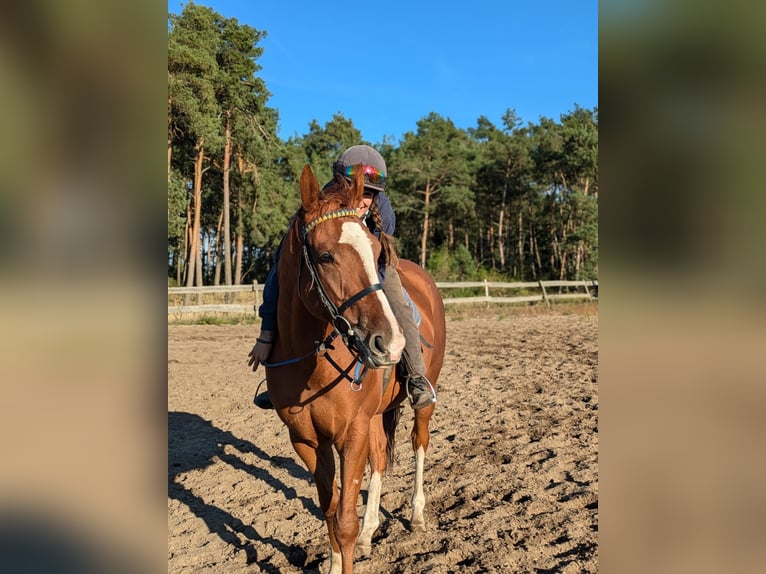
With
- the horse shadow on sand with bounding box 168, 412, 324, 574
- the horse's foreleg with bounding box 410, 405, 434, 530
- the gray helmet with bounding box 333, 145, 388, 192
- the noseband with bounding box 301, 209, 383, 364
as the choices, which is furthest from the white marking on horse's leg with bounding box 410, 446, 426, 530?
the gray helmet with bounding box 333, 145, 388, 192

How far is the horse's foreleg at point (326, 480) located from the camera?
2.95 metres

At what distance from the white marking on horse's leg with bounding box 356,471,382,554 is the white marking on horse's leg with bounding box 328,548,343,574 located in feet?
1.06

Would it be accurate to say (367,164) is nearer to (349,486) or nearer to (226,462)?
(349,486)

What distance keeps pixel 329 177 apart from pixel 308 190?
3712cm

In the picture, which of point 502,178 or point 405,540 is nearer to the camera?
point 405,540

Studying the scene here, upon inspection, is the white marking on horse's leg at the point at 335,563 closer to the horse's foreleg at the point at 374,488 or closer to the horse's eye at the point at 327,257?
the horse's foreleg at the point at 374,488

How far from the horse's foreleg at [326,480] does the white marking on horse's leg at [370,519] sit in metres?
0.35

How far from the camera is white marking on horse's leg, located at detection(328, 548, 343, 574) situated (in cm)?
301

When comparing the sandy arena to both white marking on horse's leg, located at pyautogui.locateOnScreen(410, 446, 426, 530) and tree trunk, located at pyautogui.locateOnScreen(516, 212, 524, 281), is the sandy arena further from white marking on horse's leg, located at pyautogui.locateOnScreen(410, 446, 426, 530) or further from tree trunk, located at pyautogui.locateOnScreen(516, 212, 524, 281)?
tree trunk, located at pyautogui.locateOnScreen(516, 212, 524, 281)

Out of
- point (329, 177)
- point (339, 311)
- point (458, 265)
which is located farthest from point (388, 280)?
point (329, 177)
